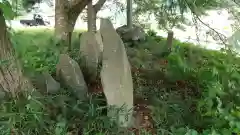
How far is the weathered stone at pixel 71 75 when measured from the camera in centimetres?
243

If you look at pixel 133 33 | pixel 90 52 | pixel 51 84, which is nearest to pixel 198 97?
pixel 90 52

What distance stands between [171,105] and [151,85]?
15.9 inches

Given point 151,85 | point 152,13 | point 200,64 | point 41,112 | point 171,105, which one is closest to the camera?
point 41,112

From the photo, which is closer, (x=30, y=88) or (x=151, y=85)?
(x=30, y=88)

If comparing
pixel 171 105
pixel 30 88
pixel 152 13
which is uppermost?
pixel 152 13

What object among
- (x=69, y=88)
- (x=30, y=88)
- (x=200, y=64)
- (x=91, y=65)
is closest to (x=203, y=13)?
(x=200, y=64)

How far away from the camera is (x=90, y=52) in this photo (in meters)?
2.77

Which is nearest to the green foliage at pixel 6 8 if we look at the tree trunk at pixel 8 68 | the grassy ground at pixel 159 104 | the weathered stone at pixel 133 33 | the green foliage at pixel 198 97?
the tree trunk at pixel 8 68

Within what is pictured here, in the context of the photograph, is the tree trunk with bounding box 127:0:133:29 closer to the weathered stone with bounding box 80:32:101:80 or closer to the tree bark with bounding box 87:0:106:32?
the tree bark with bounding box 87:0:106:32

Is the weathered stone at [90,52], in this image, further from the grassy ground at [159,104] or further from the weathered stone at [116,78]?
the weathered stone at [116,78]

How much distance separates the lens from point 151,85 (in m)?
2.74

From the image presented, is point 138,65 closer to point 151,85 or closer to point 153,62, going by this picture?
point 153,62

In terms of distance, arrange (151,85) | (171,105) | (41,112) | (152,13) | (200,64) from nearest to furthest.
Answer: (41,112), (171,105), (151,85), (200,64), (152,13)

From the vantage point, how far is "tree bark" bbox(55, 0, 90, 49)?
3.26 m
